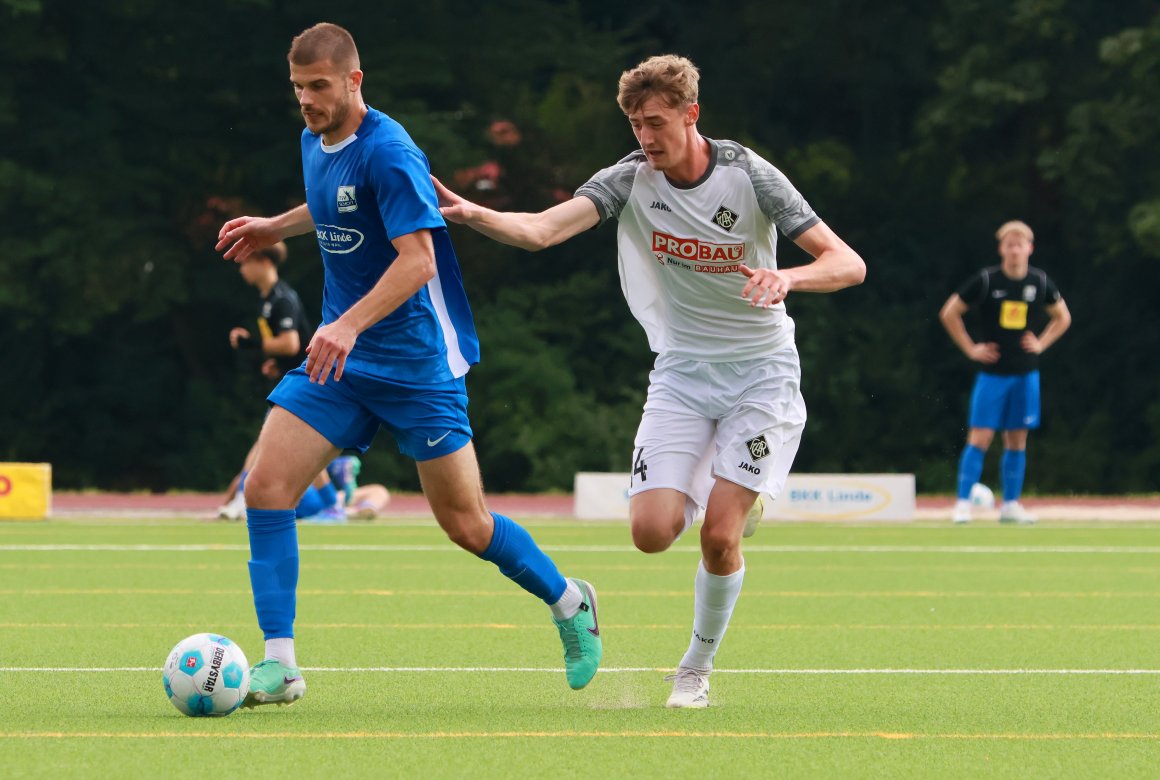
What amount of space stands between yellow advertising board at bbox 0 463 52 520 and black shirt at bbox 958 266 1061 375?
336 inches

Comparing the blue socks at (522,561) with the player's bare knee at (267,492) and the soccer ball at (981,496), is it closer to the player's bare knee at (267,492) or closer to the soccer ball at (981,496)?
the player's bare knee at (267,492)

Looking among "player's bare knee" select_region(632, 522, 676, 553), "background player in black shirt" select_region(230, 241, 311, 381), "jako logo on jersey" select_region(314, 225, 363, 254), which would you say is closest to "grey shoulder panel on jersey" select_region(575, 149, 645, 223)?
"jako logo on jersey" select_region(314, 225, 363, 254)

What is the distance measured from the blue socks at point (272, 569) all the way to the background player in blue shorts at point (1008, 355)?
11.1 meters

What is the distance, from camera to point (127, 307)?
25.3m

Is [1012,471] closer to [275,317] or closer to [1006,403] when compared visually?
[1006,403]

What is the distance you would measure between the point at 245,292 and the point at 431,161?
380 centimetres

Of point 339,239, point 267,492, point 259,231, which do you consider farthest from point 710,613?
point 259,231

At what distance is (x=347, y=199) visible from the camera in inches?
253

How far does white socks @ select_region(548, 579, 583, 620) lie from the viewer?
694 centimetres

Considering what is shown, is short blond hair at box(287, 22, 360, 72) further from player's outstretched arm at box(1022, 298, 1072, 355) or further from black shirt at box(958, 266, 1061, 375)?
player's outstretched arm at box(1022, 298, 1072, 355)

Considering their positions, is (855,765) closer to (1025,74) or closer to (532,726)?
(532,726)

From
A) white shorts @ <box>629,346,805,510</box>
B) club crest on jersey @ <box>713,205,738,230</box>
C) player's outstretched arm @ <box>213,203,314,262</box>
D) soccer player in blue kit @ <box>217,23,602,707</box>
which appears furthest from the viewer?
player's outstretched arm @ <box>213,203,314,262</box>

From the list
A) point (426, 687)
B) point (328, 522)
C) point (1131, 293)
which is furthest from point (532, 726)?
point (1131, 293)

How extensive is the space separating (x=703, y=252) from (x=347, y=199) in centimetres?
130
